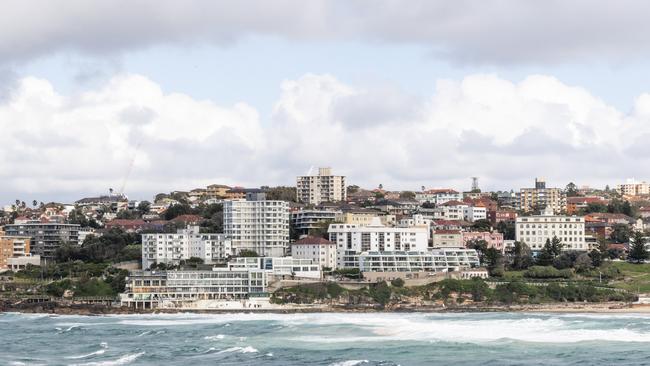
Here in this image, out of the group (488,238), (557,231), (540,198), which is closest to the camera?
(488,238)

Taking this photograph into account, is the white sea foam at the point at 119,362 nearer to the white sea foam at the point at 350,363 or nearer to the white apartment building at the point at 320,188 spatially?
the white sea foam at the point at 350,363

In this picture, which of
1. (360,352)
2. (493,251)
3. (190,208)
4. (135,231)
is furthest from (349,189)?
(360,352)

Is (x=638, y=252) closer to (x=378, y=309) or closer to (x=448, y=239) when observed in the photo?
(x=448, y=239)

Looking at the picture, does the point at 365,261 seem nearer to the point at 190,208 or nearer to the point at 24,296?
the point at 24,296

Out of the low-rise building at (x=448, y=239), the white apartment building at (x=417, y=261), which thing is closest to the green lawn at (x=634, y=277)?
the white apartment building at (x=417, y=261)

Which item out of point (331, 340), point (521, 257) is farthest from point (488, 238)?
point (331, 340)

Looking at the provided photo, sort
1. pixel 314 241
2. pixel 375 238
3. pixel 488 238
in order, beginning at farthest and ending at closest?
pixel 488 238 → pixel 375 238 → pixel 314 241
